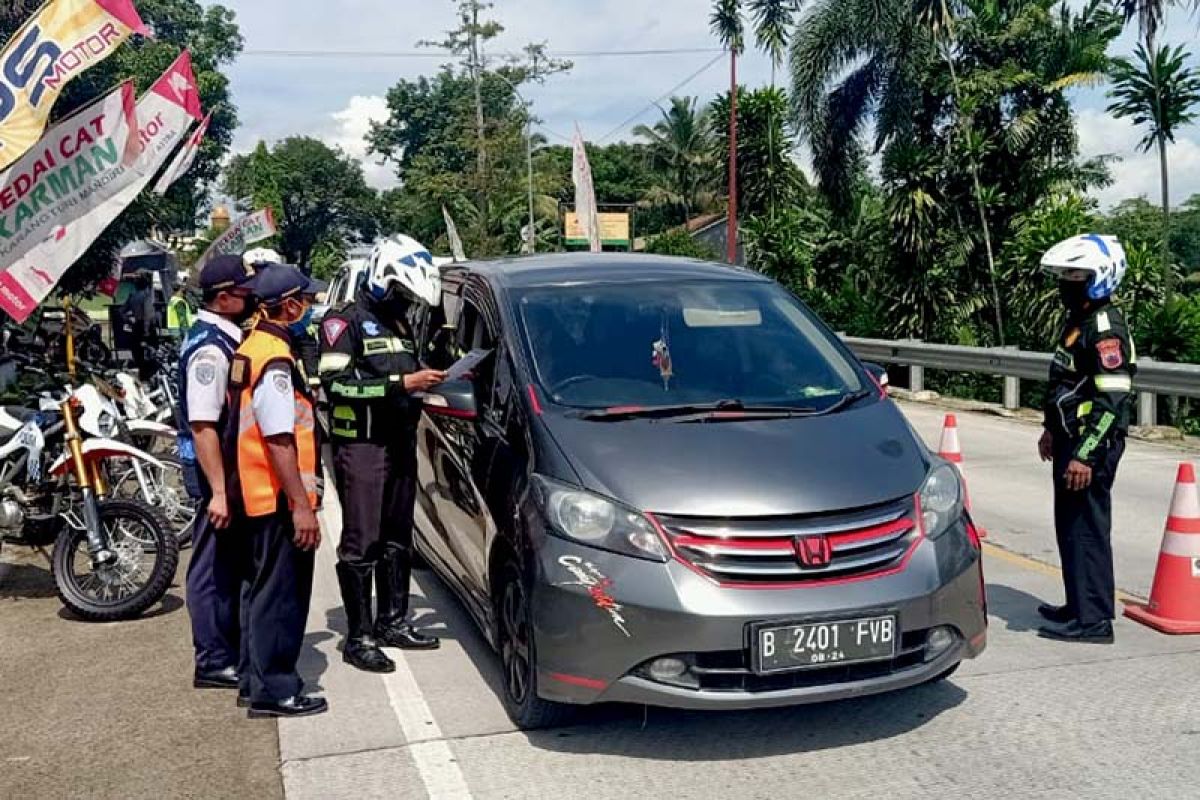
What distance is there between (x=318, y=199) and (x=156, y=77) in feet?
162

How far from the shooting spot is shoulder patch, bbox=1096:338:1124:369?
533cm

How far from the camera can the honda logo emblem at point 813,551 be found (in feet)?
13.3

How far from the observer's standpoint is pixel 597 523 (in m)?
4.16

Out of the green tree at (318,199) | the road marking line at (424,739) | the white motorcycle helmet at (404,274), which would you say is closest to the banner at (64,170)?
the white motorcycle helmet at (404,274)

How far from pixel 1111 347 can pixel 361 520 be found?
3370 mm

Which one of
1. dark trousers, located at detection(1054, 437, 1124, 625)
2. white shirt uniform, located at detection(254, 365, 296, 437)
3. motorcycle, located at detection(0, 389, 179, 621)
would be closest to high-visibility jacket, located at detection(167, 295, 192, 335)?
motorcycle, located at detection(0, 389, 179, 621)

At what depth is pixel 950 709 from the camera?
15.5 feet

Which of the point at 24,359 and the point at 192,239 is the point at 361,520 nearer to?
the point at 24,359

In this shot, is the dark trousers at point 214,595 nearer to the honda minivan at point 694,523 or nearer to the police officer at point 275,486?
the police officer at point 275,486

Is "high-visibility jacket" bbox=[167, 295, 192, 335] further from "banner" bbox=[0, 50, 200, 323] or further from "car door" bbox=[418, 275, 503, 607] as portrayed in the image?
"car door" bbox=[418, 275, 503, 607]

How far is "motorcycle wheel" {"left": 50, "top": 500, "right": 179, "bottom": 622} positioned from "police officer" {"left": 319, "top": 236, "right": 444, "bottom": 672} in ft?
4.58

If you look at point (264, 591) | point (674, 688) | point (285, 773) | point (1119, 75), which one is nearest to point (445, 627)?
point (264, 591)

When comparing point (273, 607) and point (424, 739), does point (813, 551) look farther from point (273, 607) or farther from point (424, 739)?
point (273, 607)

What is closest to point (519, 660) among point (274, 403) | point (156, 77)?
point (274, 403)
